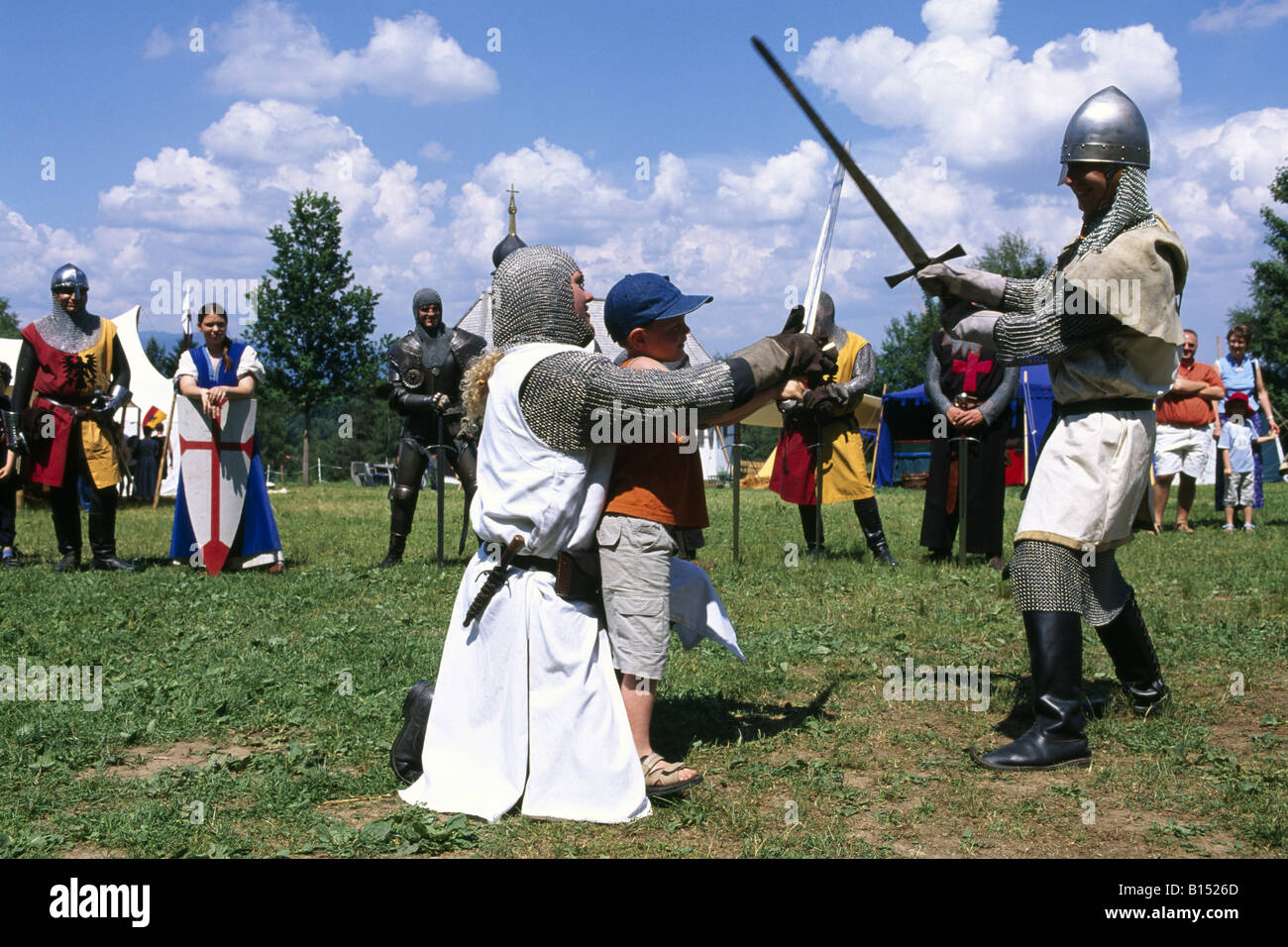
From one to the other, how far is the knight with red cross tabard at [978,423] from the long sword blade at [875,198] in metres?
4.26

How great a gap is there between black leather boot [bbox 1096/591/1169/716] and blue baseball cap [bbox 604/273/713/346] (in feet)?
6.59

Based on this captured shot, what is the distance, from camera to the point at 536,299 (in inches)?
133

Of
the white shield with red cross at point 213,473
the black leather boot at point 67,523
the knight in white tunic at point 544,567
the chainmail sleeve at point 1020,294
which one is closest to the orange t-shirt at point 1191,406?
the chainmail sleeve at point 1020,294

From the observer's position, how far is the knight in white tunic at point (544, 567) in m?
3.20

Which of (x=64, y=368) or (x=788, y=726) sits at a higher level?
(x=64, y=368)

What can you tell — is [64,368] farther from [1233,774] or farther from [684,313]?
[1233,774]

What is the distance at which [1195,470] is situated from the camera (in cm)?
1090

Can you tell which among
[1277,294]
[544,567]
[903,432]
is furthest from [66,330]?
[1277,294]

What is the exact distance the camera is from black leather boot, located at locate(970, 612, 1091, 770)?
12.2 ft

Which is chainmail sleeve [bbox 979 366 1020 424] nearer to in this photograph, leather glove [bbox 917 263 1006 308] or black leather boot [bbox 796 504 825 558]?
black leather boot [bbox 796 504 825 558]

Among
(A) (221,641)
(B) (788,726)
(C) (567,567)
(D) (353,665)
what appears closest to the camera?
(C) (567,567)

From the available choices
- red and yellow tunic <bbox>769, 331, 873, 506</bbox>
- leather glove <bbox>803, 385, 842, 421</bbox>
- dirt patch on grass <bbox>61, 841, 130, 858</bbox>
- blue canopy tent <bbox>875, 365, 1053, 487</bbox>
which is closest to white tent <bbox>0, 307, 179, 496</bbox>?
red and yellow tunic <bbox>769, 331, 873, 506</bbox>

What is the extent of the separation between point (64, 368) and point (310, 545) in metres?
2.65

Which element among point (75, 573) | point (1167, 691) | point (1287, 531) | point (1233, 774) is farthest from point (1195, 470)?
point (75, 573)
